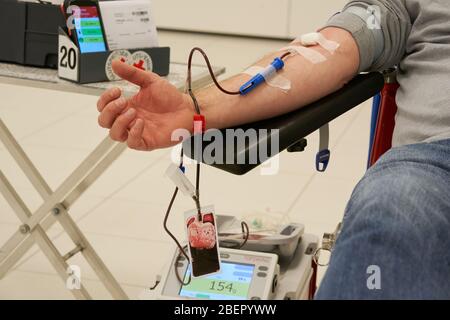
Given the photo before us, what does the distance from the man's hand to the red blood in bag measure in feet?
0.46

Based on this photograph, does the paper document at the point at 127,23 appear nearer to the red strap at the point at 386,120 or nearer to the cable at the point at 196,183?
the cable at the point at 196,183

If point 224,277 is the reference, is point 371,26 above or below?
above

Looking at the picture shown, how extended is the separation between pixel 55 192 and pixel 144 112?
632mm

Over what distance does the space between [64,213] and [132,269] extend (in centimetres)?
37

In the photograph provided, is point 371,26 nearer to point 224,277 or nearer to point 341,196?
point 224,277

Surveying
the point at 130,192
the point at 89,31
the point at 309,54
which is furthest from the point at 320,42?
the point at 130,192

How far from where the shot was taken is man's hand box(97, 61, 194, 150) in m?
1.13

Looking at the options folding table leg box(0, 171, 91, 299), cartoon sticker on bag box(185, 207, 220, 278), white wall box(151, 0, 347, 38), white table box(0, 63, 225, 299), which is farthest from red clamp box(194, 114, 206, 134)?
white wall box(151, 0, 347, 38)

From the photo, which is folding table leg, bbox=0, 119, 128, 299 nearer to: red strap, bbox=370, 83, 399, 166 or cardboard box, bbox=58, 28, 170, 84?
cardboard box, bbox=58, 28, 170, 84

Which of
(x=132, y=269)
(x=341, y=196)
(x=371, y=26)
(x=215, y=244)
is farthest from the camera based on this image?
(x=341, y=196)

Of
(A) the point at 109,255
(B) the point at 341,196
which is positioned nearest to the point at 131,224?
(A) the point at 109,255

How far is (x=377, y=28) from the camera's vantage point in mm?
1295
